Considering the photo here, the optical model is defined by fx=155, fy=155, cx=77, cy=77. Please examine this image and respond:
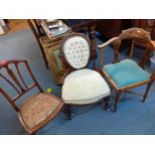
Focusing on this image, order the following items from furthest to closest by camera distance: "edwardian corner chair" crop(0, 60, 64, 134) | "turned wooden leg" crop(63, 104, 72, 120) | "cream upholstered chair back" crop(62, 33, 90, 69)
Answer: "turned wooden leg" crop(63, 104, 72, 120)
"cream upholstered chair back" crop(62, 33, 90, 69)
"edwardian corner chair" crop(0, 60, 64, 134)

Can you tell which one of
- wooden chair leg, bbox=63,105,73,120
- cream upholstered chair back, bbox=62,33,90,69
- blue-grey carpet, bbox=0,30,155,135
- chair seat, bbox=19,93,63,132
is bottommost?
blue-grey carpet, bbox=0,30,155,135

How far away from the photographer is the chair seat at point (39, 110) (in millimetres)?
1338

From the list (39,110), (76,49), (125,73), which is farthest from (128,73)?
(39,110)

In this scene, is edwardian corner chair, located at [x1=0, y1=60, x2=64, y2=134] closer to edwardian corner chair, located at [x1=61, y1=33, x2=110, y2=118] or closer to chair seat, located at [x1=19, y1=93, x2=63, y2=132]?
chair seat, located at [x1=19, y1=93, x2=63, y2=132]

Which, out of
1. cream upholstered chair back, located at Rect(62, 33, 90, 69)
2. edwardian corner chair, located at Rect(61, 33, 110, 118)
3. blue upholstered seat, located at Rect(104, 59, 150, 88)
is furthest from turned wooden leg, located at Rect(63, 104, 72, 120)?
blue upholstered seat, located at Rect(104, 59, 150, 88)

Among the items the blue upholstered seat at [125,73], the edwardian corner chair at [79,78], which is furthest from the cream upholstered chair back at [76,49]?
the blue upholstered seat at [125,73]

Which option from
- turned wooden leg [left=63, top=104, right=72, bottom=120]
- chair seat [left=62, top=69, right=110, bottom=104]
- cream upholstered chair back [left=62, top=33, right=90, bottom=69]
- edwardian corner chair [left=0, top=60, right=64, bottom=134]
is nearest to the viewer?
edwardian corner chair [left=0, top=60, right=64, bottom=134]

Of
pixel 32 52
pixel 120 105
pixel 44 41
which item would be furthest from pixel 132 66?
pixel 32 52

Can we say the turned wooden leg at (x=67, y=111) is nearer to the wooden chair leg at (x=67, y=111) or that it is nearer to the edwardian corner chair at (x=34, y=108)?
→ the wooden chair leg at (x=67, y=111)

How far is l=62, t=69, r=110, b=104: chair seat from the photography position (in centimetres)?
143

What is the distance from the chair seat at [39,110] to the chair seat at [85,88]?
119mm

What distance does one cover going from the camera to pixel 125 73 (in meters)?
1.55

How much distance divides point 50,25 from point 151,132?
5.50 feet
